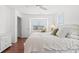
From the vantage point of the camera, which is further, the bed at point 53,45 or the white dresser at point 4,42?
the white dresser at point 4,42

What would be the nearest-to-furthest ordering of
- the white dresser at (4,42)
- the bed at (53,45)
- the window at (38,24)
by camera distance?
the bed at (53,45)
the white dresser at (4,42)
the window at (38,24)

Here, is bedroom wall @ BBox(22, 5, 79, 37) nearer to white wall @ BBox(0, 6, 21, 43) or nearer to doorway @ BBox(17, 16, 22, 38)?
doorway @ BBox(17, 16, 22, 38)

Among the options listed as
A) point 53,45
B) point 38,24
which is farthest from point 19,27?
point 53,45

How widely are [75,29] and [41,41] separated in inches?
39.4

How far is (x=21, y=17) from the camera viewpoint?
3232 mm

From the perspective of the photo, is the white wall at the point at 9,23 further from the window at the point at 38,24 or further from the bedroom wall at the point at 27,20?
the window at the point at 38,24

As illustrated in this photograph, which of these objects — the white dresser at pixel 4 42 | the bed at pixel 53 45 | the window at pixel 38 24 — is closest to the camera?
the bed at pixel 53 45

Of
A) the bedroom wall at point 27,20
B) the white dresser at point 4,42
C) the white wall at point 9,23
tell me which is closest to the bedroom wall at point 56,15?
the bedroom wall at point 27,20

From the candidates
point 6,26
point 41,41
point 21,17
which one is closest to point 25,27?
point 21,17

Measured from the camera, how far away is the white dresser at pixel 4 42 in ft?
9.45

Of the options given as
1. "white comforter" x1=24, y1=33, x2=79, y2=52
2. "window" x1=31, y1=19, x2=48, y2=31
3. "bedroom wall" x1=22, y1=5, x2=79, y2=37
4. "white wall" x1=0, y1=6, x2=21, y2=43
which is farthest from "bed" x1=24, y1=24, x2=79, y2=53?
"white wall" x1=0, y1=6, x2=21, y2=43

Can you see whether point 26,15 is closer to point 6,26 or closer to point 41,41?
point 6,26

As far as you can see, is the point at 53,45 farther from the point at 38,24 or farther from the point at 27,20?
the point at 27,20
